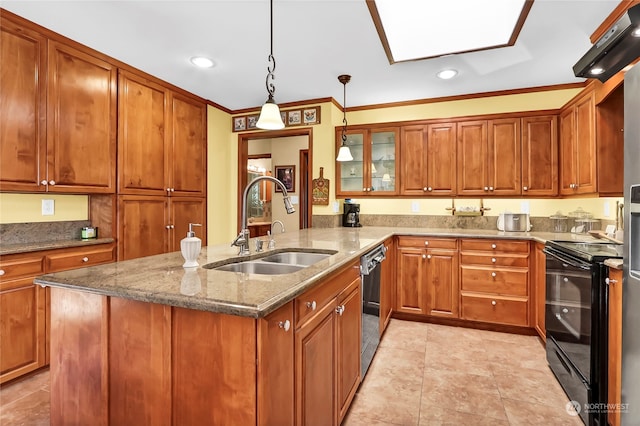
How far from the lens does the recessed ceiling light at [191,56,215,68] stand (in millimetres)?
2783

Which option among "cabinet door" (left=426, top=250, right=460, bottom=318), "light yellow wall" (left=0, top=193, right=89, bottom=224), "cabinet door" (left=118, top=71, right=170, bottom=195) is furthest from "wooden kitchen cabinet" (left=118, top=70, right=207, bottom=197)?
"cabinet door" (left=426, top=250, right=460, bottom=318)

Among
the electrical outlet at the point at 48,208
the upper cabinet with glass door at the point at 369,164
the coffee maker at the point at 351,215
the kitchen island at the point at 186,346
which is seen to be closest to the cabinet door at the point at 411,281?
the coffee maker at the point at 351,215

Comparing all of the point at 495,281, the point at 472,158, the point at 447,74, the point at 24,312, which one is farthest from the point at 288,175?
the point at 24,312

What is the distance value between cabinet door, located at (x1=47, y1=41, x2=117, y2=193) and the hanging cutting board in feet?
6.88

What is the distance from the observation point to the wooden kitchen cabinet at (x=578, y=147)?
2607 mm

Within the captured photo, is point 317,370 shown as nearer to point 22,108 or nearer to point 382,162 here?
point 22,108

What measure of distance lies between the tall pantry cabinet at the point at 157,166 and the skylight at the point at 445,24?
2.36 metres

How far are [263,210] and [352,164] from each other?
2818mm

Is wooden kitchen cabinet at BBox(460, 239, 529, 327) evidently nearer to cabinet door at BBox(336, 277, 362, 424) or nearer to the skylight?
cabinet door at BBox(336, 277, 362, 424)

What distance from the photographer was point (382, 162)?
3.88m

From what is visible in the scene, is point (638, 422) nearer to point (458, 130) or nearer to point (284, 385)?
point (284, 385)

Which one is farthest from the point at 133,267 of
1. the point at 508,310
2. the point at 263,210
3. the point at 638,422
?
the point at 263,210

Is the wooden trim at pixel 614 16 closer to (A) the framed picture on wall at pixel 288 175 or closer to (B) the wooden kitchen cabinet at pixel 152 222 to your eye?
(B) the wooden kitchen cabinet at pixel 152 222

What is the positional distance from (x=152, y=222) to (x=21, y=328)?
4.25ft
